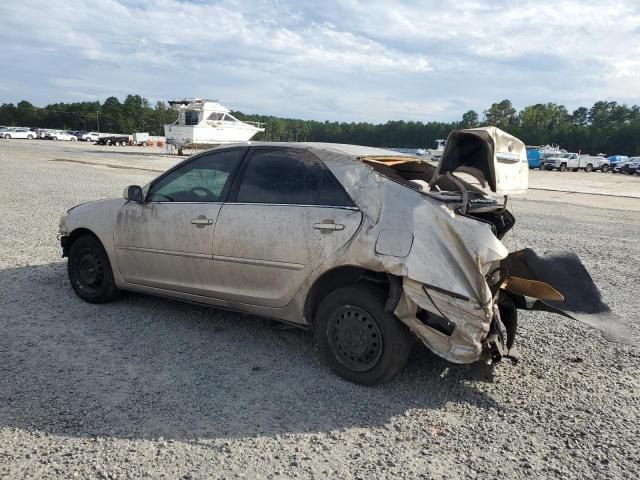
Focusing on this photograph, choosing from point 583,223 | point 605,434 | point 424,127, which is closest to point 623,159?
point 583,223

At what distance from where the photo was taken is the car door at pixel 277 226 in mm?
3916

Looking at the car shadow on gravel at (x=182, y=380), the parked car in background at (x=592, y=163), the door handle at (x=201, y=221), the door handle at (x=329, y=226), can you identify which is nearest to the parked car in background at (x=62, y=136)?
the parked car in background at (x=592, y=163)

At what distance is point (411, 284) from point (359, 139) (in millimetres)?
141850

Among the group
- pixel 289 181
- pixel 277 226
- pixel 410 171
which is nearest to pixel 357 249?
pixel 277 226

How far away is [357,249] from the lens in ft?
12.3

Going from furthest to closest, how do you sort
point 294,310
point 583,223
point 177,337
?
point 583,223 → point 177,337 → point 294,310

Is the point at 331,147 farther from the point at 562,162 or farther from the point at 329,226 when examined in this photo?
the point at 562,162

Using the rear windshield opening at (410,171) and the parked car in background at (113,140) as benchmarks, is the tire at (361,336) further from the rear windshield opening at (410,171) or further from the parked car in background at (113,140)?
the parked car in background at (113,140)

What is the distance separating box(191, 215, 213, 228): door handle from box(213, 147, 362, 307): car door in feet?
0.35

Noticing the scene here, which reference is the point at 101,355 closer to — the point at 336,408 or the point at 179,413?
the point at 179,413

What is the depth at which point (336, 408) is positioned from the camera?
3527 millimetres

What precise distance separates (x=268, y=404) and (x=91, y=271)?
2812 millimetres

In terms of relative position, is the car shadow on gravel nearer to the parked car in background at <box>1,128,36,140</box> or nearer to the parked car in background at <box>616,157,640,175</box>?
the parked car in background at <box>616,157,640,175</box>

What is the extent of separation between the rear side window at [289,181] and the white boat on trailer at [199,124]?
37.7 meters
